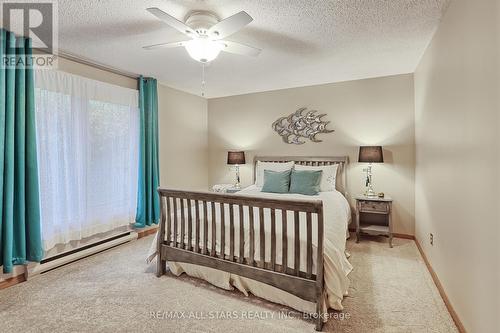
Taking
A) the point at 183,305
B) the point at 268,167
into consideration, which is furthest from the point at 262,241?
the point at 268,167

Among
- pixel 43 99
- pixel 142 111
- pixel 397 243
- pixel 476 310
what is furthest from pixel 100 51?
pixel 397 243

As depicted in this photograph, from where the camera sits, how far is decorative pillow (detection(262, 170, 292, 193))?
12.2ft

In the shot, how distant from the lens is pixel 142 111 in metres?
3.88

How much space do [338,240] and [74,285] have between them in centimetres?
253

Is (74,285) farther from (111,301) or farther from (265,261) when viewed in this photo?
(265,261)

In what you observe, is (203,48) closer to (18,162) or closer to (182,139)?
(18,162)

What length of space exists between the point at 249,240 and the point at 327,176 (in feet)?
6.99

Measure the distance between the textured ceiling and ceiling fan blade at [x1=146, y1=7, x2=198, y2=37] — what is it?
19 cm

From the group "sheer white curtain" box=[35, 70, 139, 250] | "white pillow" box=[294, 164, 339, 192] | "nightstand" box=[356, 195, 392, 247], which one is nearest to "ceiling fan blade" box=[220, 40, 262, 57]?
"sheer white curtain" box=[35, 70, 139, 250]

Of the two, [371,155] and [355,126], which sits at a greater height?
[355,126]

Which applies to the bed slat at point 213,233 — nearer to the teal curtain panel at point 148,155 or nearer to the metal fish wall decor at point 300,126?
the teal curtain panel at point 148,155

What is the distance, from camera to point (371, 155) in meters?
3.65

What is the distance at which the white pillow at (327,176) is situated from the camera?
3854 mm

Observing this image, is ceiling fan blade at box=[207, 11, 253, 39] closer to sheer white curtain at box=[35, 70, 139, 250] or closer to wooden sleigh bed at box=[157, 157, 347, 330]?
wooden sleigh bed at box=[157, 157, 347, 330]
